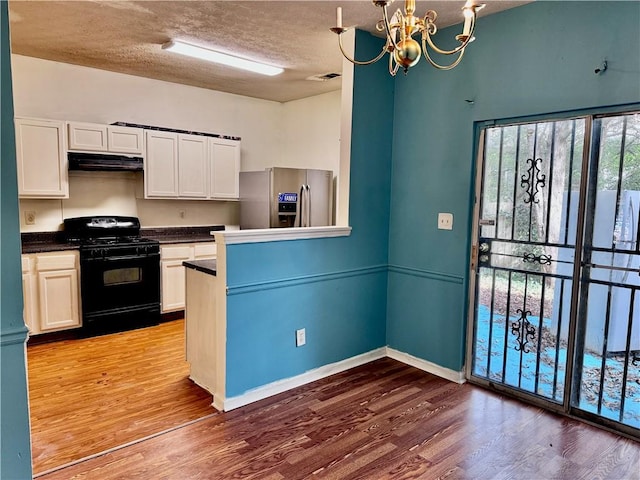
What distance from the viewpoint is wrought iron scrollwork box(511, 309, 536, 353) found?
9.52 feet

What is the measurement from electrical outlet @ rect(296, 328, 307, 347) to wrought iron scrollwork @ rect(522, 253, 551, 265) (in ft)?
5.33

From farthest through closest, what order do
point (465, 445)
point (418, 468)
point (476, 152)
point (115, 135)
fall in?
point (115, 135) → point (476, 152) → point (465, 445) → point (418, 468)

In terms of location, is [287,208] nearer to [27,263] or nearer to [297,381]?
[297,381]

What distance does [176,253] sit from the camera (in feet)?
15.2

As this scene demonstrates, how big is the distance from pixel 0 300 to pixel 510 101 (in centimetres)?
297

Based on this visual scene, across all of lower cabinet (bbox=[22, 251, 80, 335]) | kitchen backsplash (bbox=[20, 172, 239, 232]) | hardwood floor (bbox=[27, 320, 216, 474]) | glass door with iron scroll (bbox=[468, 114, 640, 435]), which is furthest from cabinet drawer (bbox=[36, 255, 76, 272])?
glass door with iron scroll (bbox=[468, 114, 640, 435])

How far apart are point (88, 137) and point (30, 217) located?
971 millimetres

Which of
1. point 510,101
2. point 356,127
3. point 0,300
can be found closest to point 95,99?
point 356,127

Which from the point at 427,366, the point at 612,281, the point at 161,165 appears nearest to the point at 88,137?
the point at 161,165

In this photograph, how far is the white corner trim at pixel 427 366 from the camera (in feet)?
10.6

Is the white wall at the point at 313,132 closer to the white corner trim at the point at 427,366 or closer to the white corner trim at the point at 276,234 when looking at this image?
the white corner trim at the point at 276,234

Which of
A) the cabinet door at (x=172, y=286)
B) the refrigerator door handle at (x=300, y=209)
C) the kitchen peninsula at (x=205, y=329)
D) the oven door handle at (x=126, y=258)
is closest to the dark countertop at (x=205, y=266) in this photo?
the kitchen peninsula at (x=205, y=329)

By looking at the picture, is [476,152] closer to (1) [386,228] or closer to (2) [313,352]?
(1) [386,228]

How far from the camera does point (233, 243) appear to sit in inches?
107
